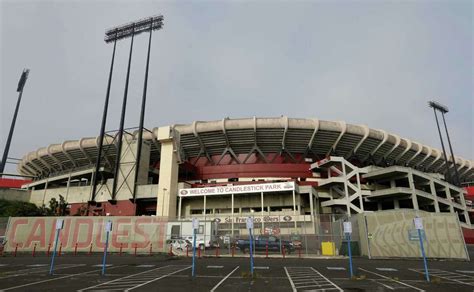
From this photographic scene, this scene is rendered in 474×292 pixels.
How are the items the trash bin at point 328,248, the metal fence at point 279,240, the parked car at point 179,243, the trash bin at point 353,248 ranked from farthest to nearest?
the parked car at point 179,243 < the metal fence at point 279,240 < the trash bin at point 328,248 < the trash bin at point 353,248

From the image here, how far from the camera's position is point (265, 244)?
2511 centimetres

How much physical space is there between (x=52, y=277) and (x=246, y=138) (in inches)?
1648

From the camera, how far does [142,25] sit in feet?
178

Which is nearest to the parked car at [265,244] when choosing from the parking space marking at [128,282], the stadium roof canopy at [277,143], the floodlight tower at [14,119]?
the parking space marking at [128,282]

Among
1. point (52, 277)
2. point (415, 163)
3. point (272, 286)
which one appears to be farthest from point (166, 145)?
point (415, 163)

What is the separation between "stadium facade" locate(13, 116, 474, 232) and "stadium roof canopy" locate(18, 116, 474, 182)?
171 millimetres

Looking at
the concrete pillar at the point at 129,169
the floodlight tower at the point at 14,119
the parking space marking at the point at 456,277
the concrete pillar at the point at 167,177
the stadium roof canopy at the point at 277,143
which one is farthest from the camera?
the floodlight tower at the point at 14,119

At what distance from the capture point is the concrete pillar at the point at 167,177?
45531mm

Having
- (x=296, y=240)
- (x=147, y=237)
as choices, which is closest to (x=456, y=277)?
(x=296, y=240)

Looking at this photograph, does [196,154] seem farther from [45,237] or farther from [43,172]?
[43,172]

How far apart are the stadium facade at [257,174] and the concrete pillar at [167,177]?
147mm

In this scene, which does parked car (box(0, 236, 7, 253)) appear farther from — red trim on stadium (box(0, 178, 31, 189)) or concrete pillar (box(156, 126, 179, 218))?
red trim on stadium (box(0, 178, 31, 189))

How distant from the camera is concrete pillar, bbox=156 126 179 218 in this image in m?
45.5

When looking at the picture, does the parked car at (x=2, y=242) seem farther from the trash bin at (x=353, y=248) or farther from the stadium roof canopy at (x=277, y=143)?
the trash bin at (x=353, y=248)
